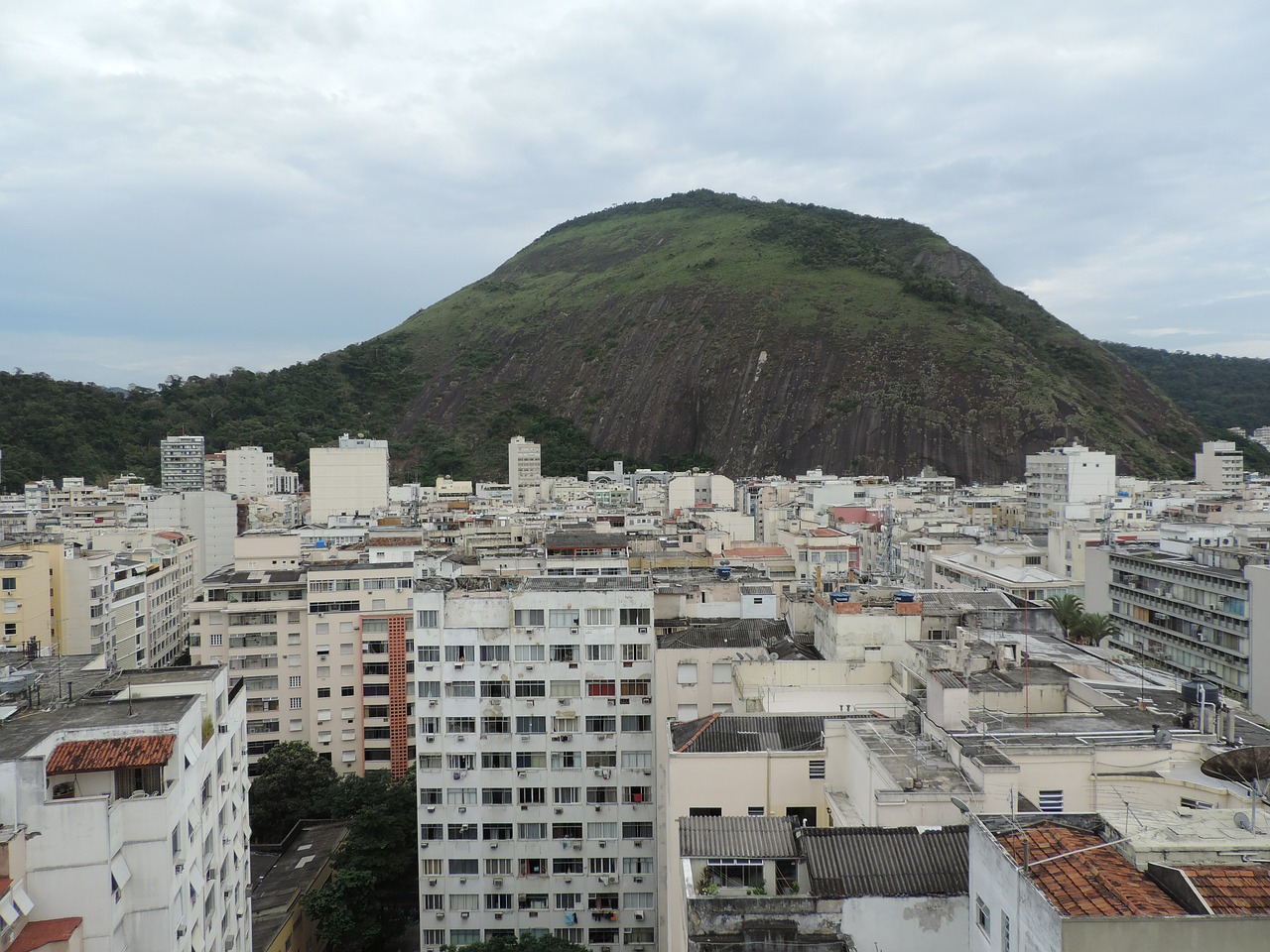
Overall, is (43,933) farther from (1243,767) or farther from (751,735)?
(1243,767)

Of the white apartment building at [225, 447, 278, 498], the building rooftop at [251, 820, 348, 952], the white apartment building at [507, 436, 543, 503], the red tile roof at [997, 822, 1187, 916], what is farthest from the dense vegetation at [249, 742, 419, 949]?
the white apartment building at [507, 436, 543, 503]

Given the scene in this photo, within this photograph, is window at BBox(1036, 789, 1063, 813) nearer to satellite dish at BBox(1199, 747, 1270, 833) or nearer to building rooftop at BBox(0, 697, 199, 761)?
satellite dish at BBox(1199, 747, 1270, 833)

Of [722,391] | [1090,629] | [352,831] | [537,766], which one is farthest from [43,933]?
[722,391]

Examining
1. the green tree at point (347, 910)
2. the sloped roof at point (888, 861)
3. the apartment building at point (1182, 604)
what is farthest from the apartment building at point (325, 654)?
the apartment building at point (1182, 604)

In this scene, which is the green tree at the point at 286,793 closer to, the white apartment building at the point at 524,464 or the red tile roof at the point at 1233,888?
the red tile roof at the point at 1233,888

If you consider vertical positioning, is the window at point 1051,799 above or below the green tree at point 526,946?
above
